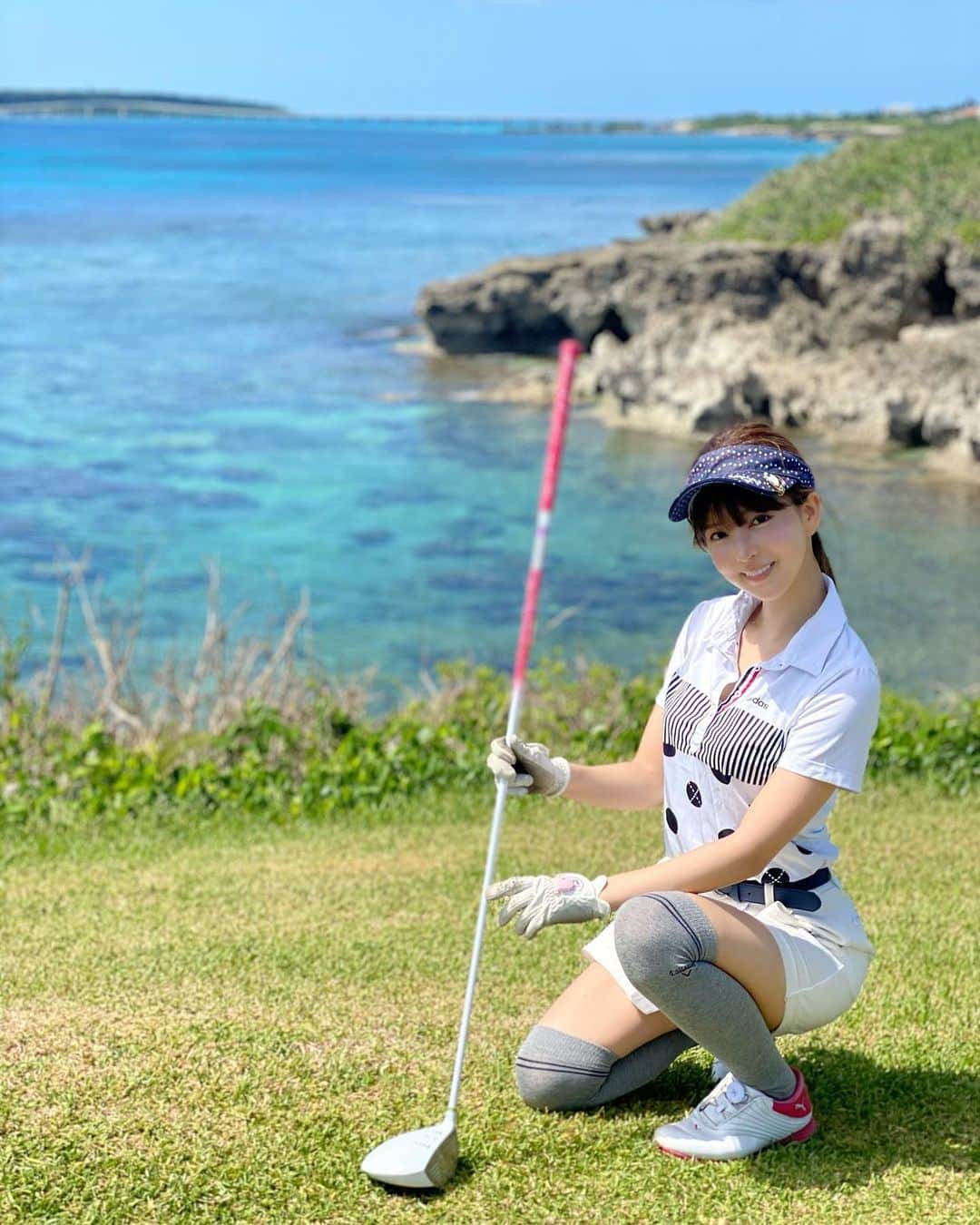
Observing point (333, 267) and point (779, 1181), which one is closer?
point (779, 1181)

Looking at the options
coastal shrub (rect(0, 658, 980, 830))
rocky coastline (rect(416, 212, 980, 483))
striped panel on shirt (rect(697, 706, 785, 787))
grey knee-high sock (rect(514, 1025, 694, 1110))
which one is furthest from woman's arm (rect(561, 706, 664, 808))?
rocky coastline (rect(416, 212, 980, 483))

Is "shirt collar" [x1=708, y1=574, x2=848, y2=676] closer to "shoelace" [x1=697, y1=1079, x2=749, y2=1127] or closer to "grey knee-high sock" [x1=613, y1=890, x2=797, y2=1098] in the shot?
"grey knee-high sock" [x1=613, y1=890, x2=797, y2=1098]

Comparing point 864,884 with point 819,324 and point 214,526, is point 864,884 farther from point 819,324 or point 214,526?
point 819,324

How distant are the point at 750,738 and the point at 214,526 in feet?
52.0

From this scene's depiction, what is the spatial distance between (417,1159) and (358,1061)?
1.91 feet

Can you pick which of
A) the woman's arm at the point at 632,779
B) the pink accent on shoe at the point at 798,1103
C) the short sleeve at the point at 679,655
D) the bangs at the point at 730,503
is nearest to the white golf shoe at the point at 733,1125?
the pink accent on shoe at the point at 798,1103

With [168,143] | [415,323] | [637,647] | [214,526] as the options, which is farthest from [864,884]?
[168,143]

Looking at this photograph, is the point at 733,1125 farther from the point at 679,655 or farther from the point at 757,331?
the point at 757,331

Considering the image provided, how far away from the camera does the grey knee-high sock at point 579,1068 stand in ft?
11.2

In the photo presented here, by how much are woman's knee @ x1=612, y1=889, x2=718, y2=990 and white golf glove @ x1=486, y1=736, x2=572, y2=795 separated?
359 mm

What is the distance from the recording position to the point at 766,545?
3219mm

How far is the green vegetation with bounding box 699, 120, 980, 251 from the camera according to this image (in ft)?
94.5

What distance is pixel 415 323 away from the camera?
1409 inches

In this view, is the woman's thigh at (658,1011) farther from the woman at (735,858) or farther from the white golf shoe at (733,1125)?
the white golf shoe at (733,1125)
